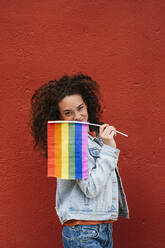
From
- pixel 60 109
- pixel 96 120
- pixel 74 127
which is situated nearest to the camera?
pixel 74 127

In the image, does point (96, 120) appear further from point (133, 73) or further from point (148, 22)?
point (148, 22)

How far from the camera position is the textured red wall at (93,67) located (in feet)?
7.75

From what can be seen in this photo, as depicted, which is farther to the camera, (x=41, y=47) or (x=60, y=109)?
(x=41, y=47)

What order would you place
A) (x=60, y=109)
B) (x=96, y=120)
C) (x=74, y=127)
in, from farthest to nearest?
(x=96, y=120)
(x=60, y=109)
(x=74, y=127)

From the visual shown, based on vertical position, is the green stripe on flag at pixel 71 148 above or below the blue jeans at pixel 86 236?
above

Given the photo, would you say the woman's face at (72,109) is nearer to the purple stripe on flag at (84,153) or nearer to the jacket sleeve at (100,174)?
the purple stripe on flag at (84,153)

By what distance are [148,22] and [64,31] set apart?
669 millimetres

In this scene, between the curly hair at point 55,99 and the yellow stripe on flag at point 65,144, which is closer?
the yellow stripe on flag at point 65,144

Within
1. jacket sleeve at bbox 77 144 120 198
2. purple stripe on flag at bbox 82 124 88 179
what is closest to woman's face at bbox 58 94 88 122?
purple stripe on flag at bbox 82 124 88 179

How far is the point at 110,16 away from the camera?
2.36 meters

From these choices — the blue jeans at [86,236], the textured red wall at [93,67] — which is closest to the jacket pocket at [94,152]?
the blue jeans at [86,236]

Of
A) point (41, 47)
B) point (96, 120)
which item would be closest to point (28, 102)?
point (41, 47)

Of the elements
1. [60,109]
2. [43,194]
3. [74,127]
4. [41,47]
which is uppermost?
[41,47]

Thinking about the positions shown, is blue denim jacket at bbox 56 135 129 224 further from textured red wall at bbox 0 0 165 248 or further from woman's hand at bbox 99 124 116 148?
textured red wall at bbox 0 0 165 248
